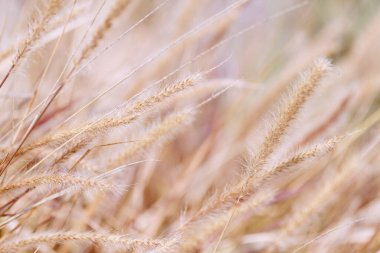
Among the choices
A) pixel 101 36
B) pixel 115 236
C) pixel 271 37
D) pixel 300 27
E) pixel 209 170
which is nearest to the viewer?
pixel 115 236

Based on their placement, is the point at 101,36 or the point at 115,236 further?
the point at 101,36

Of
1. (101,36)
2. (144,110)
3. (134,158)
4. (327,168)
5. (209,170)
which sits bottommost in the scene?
(327,168)

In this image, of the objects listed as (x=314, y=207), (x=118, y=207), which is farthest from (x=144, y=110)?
(x=118, y=207)

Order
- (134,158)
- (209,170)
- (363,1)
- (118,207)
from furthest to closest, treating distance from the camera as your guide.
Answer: (363,1) → (209,170) → (118,207) → (134,158)

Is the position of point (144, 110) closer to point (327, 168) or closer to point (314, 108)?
point (327, 168)

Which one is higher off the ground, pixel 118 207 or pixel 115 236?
pixel 115 236

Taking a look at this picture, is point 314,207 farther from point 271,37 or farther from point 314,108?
point 271,37
